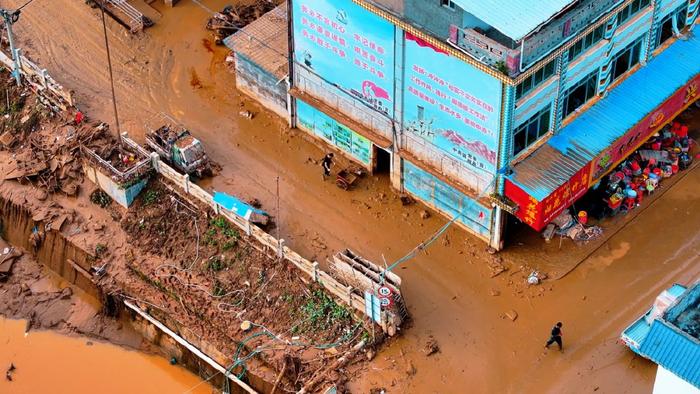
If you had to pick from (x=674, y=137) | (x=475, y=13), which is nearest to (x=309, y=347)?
(x=475, y=13)

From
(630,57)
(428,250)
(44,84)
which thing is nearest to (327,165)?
(428,250)

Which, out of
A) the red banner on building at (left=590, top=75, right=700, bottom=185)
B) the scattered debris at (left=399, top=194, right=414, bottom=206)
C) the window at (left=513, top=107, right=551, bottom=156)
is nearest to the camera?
the window at (left=513, top=107, right=551, bottom=156)

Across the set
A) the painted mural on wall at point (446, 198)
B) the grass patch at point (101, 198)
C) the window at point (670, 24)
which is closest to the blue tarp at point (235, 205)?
the grass patch at point (101, 198)

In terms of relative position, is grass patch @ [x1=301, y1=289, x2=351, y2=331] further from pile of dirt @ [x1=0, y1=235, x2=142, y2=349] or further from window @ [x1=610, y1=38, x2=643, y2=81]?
window @ [x1=610, y1=38, x2=643, y2=81]

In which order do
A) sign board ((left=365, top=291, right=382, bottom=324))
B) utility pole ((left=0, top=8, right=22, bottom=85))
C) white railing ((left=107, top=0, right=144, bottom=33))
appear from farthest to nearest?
white railing ((left=107, top=0, right=144, bottom=33)) → utility pole ((left=0, top=8, right=22, bottom=85)) → sign board ((left=365, top=291, right=382, bottom=324))

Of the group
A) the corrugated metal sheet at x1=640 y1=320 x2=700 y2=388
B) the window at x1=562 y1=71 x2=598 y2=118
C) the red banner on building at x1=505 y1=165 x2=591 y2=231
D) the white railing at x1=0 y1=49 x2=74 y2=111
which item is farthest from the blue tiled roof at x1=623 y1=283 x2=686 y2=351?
the white railing at x1=0 y1=49 x2=74 y2=111

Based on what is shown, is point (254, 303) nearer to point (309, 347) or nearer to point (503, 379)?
point (309, 347)

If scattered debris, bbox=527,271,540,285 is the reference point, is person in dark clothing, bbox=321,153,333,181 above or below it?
above
